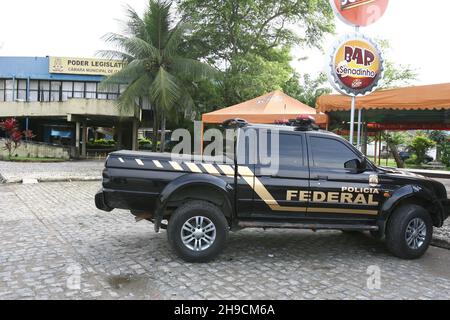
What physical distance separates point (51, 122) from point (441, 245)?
36206mm

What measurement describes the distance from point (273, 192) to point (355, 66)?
447cm

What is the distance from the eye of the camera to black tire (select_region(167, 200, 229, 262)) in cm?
525

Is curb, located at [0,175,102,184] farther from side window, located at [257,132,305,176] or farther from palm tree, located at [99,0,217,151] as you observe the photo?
side window, located at [257,132,305,176]

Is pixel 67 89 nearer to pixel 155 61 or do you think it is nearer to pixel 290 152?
pixel 155 61

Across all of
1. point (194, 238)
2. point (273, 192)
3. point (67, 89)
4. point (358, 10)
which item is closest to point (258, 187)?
point (273, 192)

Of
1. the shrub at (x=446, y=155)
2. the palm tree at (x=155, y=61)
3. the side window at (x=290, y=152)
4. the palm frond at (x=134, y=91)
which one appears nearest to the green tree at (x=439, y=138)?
the shrub at (x=446, y=155)

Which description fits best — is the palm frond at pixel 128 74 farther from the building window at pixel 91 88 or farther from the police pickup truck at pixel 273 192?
the police pickup truck at pixel 273 192

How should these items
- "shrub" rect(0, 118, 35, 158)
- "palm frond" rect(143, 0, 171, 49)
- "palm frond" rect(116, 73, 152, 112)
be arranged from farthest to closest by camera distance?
"shrub" rect(0, 118, 35, 158) < "palm frond" rect(143, 0, 171, 49) < "palm frond" rect(116, 73, 152, 112)

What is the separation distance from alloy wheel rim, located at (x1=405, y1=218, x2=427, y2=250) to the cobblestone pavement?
25cm

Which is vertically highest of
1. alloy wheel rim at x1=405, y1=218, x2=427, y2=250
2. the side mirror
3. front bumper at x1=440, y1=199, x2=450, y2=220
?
the side mirror

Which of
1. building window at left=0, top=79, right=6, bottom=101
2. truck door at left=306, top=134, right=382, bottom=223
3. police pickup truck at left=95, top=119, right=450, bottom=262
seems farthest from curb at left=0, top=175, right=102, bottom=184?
building window at left=0, top=79, right=6, bottom=101

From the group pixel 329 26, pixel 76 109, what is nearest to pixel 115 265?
pixel 329 26

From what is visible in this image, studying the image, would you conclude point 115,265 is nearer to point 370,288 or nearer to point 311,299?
point 311,299

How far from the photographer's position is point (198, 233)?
5285mm
